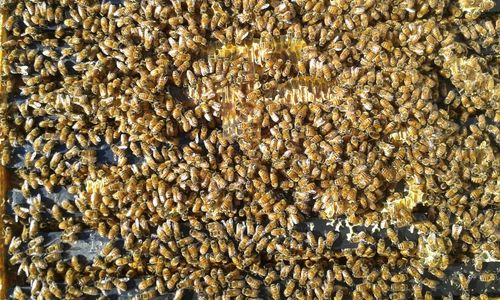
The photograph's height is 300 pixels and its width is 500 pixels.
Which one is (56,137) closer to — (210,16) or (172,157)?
(172,157)

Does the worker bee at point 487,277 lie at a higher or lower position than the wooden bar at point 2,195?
lower

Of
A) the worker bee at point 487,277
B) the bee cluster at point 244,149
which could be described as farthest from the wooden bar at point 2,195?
the worker bee at point 487,277

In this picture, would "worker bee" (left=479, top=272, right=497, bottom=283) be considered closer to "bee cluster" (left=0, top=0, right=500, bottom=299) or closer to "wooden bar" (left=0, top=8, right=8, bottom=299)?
"bee cluster" (left=0, top=0, right=500, bottom=299)

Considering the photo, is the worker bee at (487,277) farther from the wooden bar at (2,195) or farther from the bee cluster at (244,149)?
the wooden bar at (2,195)

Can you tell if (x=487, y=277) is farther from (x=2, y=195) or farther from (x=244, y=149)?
(x=2, y=195)

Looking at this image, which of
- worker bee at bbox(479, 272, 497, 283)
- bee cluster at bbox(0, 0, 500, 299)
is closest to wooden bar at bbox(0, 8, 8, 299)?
bee cluster at bbox(0, 0, 500, 299)

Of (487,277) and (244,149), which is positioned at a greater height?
(244,149)

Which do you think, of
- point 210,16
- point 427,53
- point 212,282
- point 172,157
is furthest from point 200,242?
point 427,53

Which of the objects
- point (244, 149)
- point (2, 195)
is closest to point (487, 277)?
point (244, 149)

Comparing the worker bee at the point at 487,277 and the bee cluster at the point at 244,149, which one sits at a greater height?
the bee cluster at the point at 244,149
